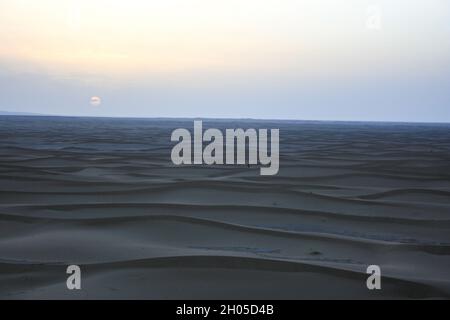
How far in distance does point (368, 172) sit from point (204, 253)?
6.04m

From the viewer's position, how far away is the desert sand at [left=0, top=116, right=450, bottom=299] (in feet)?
10.1

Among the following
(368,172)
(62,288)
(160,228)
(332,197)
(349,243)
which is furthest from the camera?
(368,172)

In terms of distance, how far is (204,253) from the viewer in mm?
3666

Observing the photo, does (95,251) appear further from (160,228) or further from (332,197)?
(332,197)

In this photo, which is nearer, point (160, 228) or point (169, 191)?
point (160, 228)

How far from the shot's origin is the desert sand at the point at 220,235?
121 inches

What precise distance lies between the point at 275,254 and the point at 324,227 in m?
1.12

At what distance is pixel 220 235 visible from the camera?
431 cm

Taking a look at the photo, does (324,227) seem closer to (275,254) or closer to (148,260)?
(275,254)

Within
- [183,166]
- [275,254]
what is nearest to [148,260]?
[275,254]
